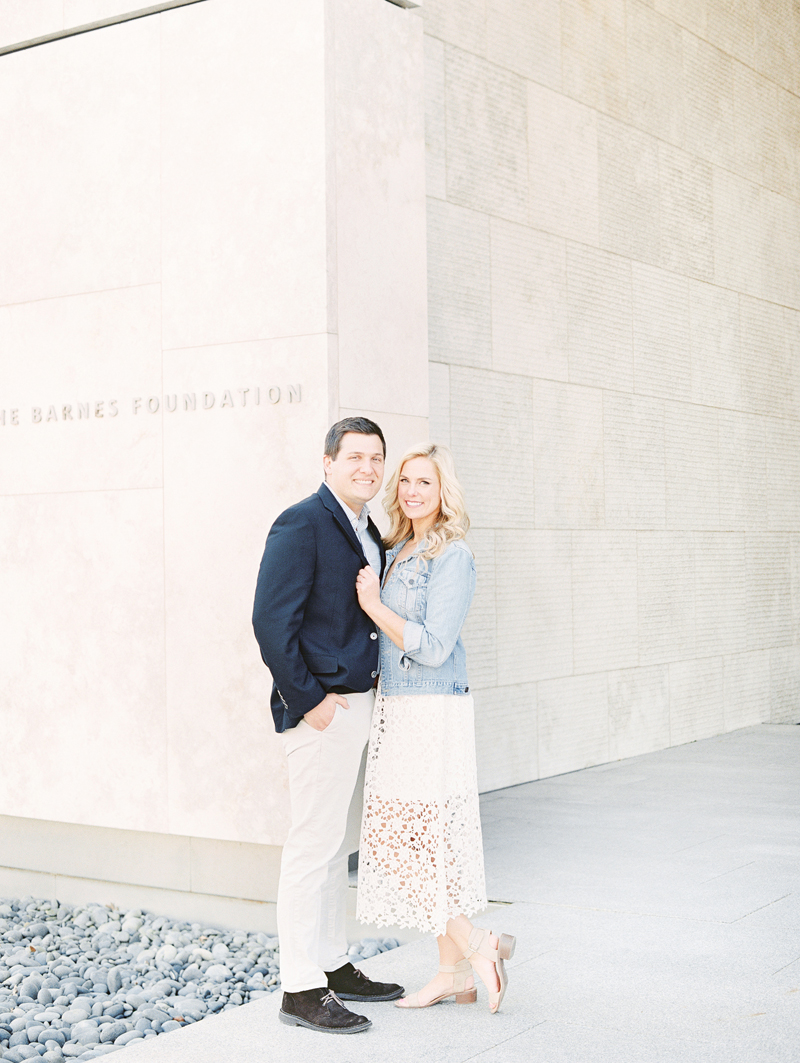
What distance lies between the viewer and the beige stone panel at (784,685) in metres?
10.2

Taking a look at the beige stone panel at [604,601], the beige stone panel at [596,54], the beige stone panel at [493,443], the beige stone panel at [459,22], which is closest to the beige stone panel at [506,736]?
the beige stone panel at [604,601]

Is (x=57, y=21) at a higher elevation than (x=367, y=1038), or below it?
higher

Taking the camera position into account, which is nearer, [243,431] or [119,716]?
[243,431]

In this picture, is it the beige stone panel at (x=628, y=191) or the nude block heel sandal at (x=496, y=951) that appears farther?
the beige stone panel at (x=628, y=191)

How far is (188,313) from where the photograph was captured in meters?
5.78

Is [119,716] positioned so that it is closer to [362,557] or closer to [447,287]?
[362,557]

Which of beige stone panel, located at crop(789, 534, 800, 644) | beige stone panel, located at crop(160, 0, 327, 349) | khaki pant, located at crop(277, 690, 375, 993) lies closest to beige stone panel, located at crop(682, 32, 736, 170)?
beige stone panel, located at crop(789, 534, 800, 644)

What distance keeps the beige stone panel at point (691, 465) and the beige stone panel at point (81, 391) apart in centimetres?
433

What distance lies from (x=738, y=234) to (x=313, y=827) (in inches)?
290

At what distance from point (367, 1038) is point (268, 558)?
1.46m

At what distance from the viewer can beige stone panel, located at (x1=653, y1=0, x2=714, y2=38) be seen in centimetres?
919

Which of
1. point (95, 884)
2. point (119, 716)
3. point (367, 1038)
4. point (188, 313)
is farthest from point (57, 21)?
point (367, 1038)

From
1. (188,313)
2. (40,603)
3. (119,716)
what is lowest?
(119,716)

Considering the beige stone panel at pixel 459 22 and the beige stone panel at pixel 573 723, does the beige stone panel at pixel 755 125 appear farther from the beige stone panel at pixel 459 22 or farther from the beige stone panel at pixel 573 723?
the beige stone panel at pixel 573 723
